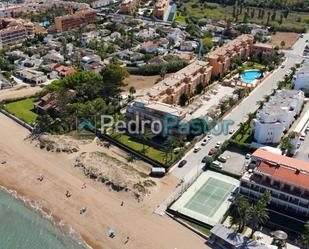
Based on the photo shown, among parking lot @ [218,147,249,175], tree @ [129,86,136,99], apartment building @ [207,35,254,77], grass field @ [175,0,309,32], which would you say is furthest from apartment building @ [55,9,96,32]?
parking lot @ [218,147,249,175]

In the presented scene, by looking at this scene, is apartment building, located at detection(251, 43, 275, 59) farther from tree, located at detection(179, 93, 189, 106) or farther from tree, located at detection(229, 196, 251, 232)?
tree, located at detection(229, 196, 251, 232)

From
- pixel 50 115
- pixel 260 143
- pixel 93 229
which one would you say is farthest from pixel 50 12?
pixel 93 229

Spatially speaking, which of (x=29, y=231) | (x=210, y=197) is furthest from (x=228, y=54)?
(x=29, y=231)

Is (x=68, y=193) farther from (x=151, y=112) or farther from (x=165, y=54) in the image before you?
(x=165, y=54)

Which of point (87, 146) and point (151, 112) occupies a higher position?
point (151, 112)

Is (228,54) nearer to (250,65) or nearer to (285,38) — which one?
(250,65)
